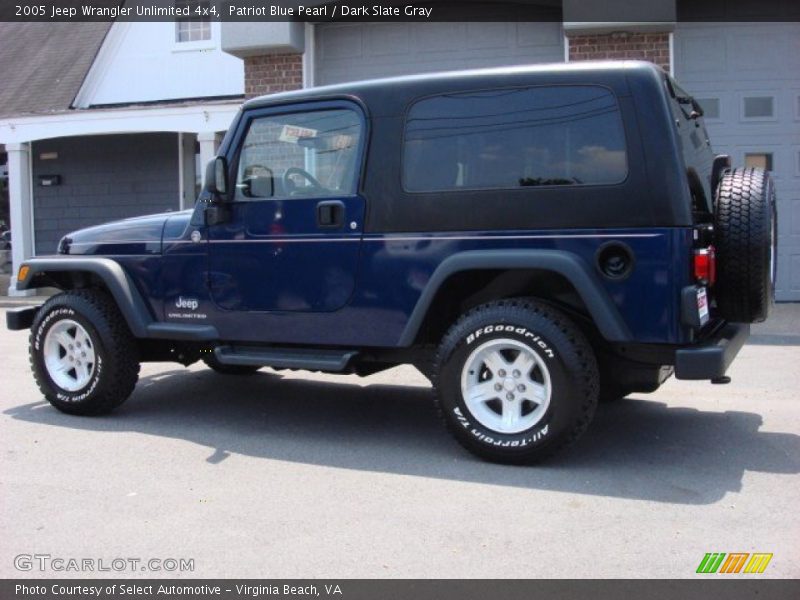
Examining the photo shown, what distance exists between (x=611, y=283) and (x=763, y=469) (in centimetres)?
140

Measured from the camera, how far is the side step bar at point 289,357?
16.9ft

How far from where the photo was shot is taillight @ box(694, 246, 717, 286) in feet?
14.4

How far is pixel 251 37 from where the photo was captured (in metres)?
11.4

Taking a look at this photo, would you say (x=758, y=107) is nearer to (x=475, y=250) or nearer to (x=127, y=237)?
(x=475, y=250)

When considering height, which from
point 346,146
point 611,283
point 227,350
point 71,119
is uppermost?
point 71,119

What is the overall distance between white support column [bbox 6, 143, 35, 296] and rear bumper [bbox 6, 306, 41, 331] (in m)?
8.99

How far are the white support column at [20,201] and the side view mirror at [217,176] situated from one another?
33.9 feet

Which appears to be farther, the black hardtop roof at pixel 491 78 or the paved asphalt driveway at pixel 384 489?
the black hardtop roof at pixel 491 78

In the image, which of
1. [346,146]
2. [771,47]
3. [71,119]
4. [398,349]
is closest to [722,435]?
[398,349]

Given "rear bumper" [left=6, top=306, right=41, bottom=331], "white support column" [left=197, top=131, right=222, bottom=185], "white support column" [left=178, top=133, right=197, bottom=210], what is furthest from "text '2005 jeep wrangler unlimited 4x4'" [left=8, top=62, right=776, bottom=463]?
"white support column" [left=178, top=133, right=197, bottom=210]

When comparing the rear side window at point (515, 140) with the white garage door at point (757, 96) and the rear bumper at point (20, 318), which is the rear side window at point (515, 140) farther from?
the white garage door at point (757, 96)

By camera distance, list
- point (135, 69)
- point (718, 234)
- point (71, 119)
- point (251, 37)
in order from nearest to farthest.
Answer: point (718, 234), point (251, 37), point (71, 119), point (135, 69)
